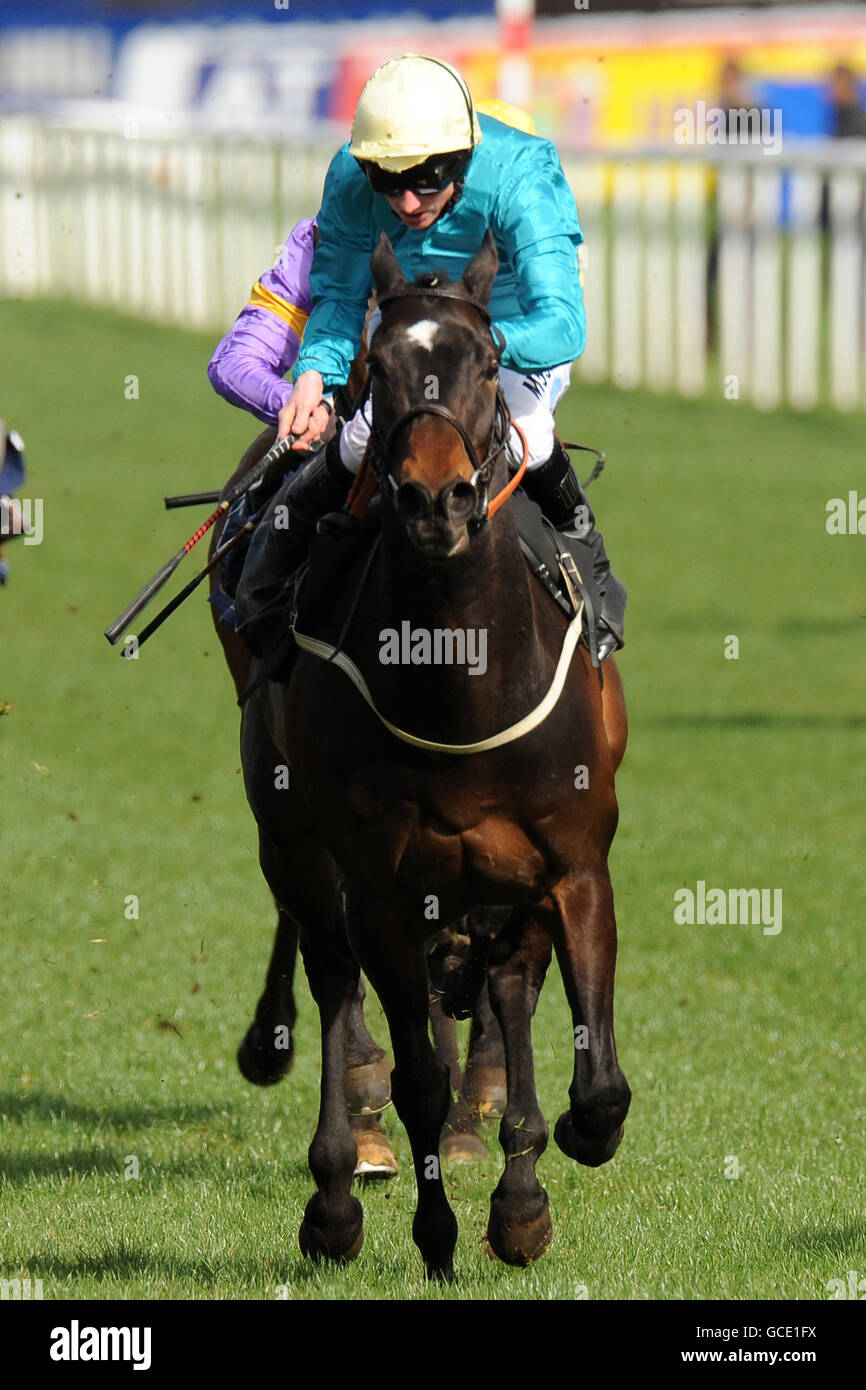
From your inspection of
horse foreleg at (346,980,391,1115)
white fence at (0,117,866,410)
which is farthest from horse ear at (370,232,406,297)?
white fence at (0,117,866,410)

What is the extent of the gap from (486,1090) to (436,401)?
268cm

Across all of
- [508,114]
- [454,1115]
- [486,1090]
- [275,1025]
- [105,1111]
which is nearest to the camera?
[454,1115]

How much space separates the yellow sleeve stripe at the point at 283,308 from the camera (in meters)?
6.53

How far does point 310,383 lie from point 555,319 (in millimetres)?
635

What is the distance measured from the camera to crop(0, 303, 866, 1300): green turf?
17.7ft

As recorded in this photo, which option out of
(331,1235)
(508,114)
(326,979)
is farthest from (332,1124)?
(508,114)

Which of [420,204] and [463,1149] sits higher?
[420,204]

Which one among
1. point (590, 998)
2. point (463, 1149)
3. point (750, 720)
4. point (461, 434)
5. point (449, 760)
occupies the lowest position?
point (750, 720)

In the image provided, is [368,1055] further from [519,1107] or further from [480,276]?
[480,276]

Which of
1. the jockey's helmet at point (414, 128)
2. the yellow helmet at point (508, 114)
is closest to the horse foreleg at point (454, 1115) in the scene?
the jockey's helmet at point (414, 128)

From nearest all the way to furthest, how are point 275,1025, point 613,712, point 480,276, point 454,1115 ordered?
point 480,276, point 613,712, point 454,1115, point 275,1025

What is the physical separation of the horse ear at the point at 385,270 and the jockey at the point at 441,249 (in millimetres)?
257

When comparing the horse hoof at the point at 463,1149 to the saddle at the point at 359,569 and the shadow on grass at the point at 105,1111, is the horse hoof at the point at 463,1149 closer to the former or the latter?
the shadow on grass at the point at 105,1111

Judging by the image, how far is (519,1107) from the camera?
17.7ft
